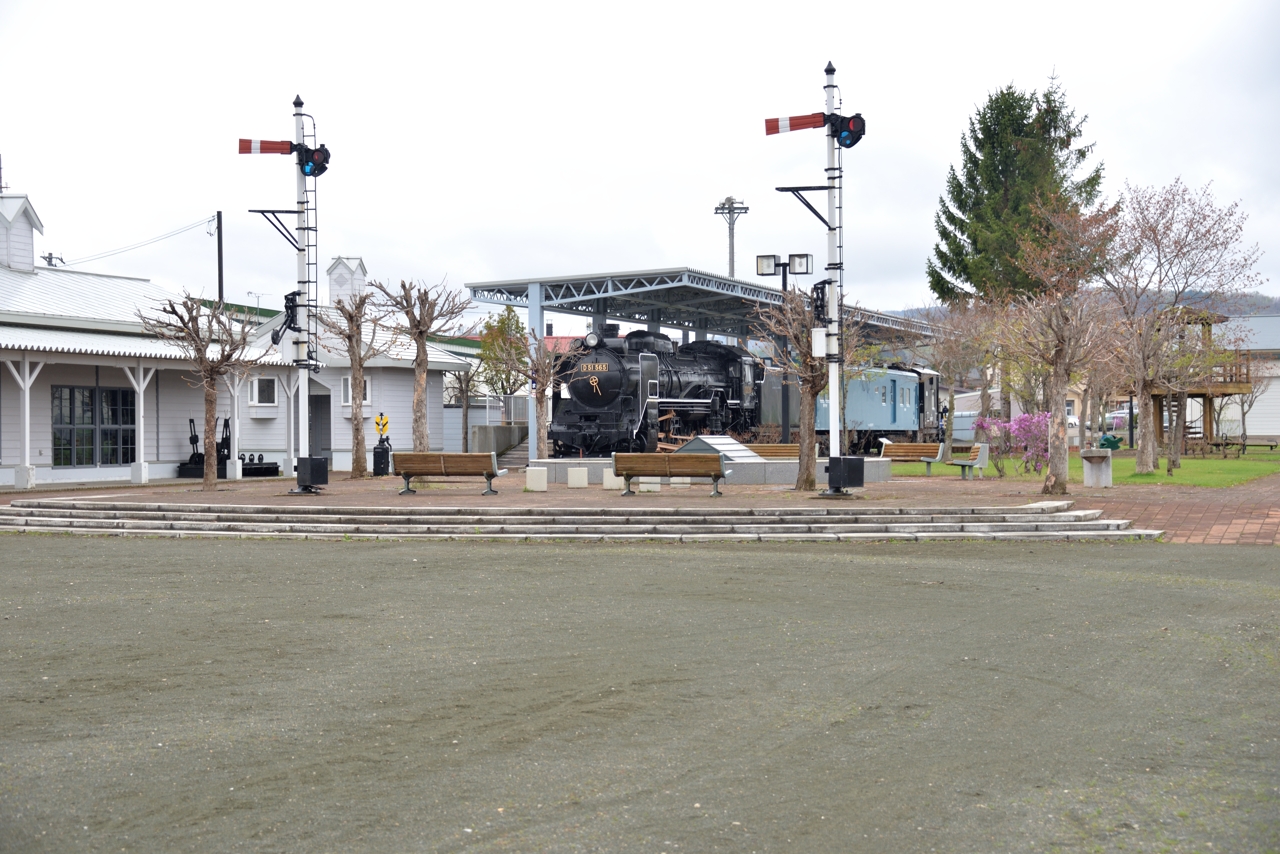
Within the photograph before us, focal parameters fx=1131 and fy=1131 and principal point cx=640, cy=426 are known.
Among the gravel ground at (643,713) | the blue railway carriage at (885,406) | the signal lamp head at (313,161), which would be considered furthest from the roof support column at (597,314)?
the gravel ground at (643,713)

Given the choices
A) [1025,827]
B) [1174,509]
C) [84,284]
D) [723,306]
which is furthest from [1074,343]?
[84,284]

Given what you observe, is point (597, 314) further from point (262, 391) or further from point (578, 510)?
point (578, 510)

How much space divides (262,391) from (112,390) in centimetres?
498

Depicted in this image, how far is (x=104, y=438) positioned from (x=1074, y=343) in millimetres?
20576

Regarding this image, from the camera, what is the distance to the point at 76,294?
27.0 metres

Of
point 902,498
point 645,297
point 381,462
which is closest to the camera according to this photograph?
point 902,498

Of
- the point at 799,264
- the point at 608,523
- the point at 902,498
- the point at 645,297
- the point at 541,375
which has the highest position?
the point at 645,297

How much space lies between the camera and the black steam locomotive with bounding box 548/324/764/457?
26984 mm

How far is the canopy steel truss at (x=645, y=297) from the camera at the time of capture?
3002 cm

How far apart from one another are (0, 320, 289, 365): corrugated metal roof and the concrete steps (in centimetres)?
689

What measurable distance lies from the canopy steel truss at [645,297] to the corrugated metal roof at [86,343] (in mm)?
9190

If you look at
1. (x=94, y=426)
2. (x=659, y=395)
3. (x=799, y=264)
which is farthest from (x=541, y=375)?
(x=799, y=264)

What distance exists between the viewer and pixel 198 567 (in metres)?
11.7

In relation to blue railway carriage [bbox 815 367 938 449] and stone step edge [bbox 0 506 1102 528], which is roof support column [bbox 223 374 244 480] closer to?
stone step edge [bbox 0 506 1102 528]
